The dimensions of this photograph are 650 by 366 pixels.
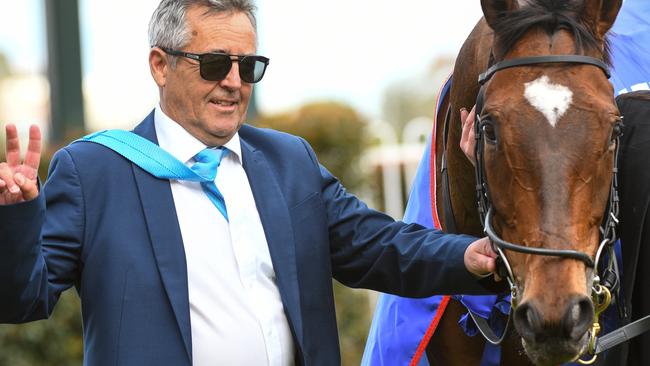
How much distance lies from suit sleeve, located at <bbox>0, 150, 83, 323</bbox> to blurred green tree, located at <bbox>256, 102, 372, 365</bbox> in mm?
3983

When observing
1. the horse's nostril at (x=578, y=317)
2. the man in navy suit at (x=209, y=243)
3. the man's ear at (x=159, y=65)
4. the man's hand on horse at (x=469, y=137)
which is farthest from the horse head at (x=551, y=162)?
the man's ear at (x=159, y=65)

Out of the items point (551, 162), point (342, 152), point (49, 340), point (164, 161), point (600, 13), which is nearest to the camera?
point (551, 162)

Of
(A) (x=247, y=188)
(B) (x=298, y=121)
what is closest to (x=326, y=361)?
(A) (x=247, y=188)

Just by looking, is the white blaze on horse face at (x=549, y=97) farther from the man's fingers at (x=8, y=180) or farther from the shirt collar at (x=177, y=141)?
the man's fingers at (x=8, y=180)

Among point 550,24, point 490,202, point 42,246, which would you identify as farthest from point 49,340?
point 550,24

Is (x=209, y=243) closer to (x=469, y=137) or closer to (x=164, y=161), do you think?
(x=164, y=161)

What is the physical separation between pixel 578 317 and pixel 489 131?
516 mm

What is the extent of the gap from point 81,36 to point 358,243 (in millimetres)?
5073

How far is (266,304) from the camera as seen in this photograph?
10.4 ft

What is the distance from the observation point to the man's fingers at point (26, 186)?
270 centimetres

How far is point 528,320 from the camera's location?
259 centimetres

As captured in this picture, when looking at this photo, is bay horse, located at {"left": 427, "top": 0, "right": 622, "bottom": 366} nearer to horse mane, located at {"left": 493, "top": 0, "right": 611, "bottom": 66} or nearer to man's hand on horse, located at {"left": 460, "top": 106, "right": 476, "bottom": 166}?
horse mane, located at {"left": 493, "top": 0, "right": 611, "bottom": 66}

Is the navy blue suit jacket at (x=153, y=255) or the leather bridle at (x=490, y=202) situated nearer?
the leather bridle at (x=490, y=202)

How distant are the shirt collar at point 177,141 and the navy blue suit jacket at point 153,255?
33 millimetres
